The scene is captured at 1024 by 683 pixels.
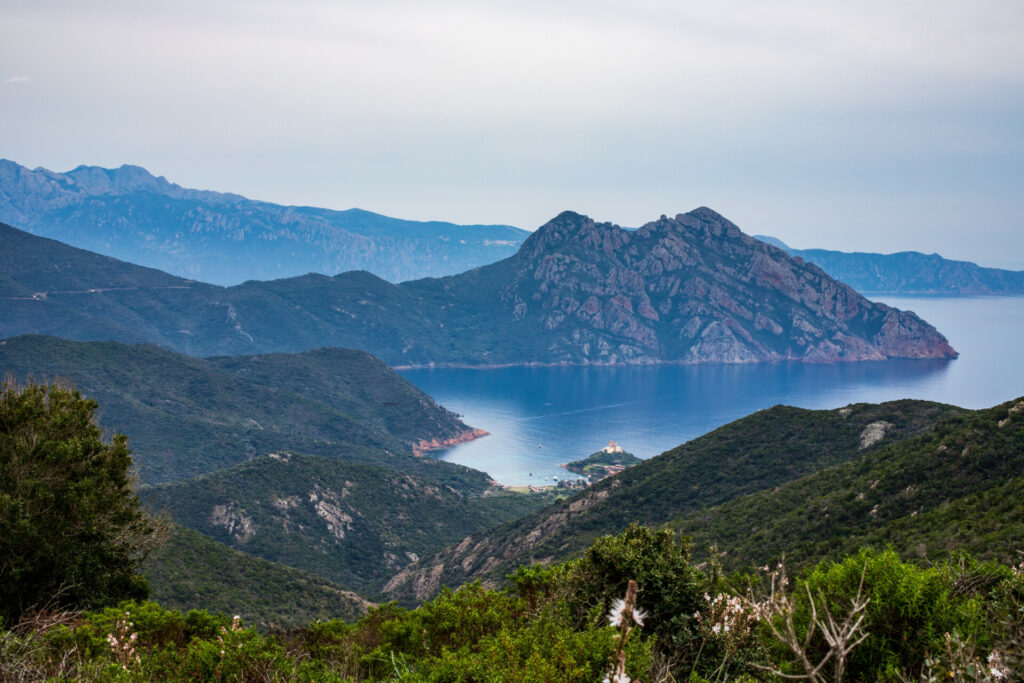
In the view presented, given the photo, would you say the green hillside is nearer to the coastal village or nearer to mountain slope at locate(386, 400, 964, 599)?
mountain slope at locate(386, 400, 964, 599)

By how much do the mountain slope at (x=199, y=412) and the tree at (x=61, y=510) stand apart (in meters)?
87.0

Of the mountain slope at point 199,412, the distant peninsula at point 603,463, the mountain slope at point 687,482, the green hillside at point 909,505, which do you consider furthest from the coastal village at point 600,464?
the green hillside at point 909,505

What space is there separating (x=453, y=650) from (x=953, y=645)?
29.3ft

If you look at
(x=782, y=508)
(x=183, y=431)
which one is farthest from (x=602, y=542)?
(x=183, y=431)

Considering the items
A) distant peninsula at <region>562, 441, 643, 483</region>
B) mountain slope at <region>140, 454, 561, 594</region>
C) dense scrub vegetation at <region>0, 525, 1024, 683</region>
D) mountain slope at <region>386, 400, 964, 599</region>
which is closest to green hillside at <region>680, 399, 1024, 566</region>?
dense scrub vegetation at <region>0, 525, 1024, 683</region>

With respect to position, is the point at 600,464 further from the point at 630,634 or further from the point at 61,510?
the point at 630,634

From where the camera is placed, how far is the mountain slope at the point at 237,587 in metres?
47.3

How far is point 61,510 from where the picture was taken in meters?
23.8

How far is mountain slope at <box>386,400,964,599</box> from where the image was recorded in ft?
203

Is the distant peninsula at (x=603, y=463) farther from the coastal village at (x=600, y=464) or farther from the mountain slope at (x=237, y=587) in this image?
the mountain slope at (x=237, y=587)

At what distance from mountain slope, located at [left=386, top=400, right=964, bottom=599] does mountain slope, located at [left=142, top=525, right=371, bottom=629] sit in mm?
12567

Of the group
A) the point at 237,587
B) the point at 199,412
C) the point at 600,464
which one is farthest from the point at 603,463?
the point at 237,587

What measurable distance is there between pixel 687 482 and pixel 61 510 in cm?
5580

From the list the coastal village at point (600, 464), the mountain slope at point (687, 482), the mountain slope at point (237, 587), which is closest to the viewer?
the mountain slope at point (237, 587)
